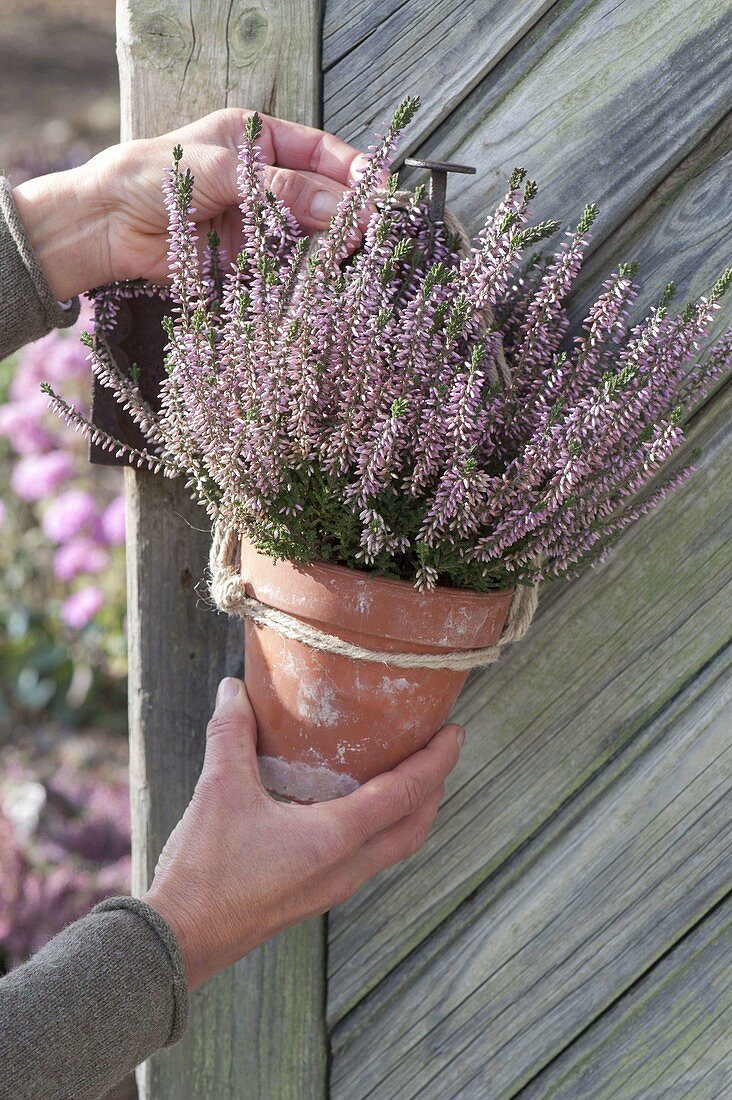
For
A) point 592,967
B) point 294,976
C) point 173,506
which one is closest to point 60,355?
point 173,506

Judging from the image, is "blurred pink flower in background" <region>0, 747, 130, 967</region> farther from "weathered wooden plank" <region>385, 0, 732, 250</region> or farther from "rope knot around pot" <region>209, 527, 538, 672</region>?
"weathered wooden plank" <region>385, 0, 732, 250</region>

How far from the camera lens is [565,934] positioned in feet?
4.56

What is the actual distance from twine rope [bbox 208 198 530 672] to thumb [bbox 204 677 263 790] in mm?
125

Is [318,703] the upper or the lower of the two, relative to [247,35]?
lower

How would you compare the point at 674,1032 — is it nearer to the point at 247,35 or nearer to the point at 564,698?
the point at 564,698

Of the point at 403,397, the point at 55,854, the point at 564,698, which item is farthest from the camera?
the point at 55,854

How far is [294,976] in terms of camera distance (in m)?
1.46

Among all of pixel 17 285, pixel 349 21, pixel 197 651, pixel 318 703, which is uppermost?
pixel 349 21

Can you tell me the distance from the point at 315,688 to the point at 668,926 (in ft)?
2.21

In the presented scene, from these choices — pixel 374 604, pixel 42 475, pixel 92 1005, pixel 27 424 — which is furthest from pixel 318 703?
pixel 27 424

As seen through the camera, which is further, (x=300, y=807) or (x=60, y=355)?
(x=60, y=355)

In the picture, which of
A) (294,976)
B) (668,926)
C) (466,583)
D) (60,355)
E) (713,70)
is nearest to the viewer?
(466,583)

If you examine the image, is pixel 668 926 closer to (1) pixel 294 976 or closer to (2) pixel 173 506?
(1) pixel 294 976

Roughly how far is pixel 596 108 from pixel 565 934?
1140 millimetres
